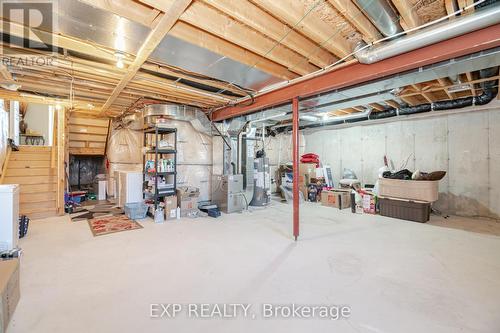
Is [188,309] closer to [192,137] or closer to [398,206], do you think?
[192,137]

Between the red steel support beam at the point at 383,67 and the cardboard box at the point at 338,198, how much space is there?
3.27 m

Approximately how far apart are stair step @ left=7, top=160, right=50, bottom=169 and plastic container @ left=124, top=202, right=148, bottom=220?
2.05 metres

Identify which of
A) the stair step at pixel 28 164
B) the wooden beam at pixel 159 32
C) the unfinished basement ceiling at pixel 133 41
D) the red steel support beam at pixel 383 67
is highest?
the unfinished basement ceiling at pixel 133 41

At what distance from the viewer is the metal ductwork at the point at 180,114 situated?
4.86 metres

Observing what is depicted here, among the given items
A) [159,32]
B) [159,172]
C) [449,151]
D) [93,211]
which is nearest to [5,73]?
[159,172]

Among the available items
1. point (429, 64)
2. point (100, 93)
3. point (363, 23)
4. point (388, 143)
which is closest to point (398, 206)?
point (388, 143)

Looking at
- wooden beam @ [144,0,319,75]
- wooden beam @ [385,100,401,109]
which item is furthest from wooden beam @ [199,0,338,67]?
wooden beam @ [385,100,401,109]

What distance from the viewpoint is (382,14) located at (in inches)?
75.7

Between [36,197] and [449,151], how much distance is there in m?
9.22

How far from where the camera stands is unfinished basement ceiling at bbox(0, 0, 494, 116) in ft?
6.26

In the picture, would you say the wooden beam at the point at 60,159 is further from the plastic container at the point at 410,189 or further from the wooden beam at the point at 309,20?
the plastic container at the point at 410,189

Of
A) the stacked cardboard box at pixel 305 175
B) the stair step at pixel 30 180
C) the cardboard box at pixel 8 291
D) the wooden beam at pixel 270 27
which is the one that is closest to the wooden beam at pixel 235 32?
the wooden beam at pixel 270 27

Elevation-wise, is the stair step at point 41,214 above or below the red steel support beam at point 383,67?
below

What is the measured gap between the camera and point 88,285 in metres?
2.08
